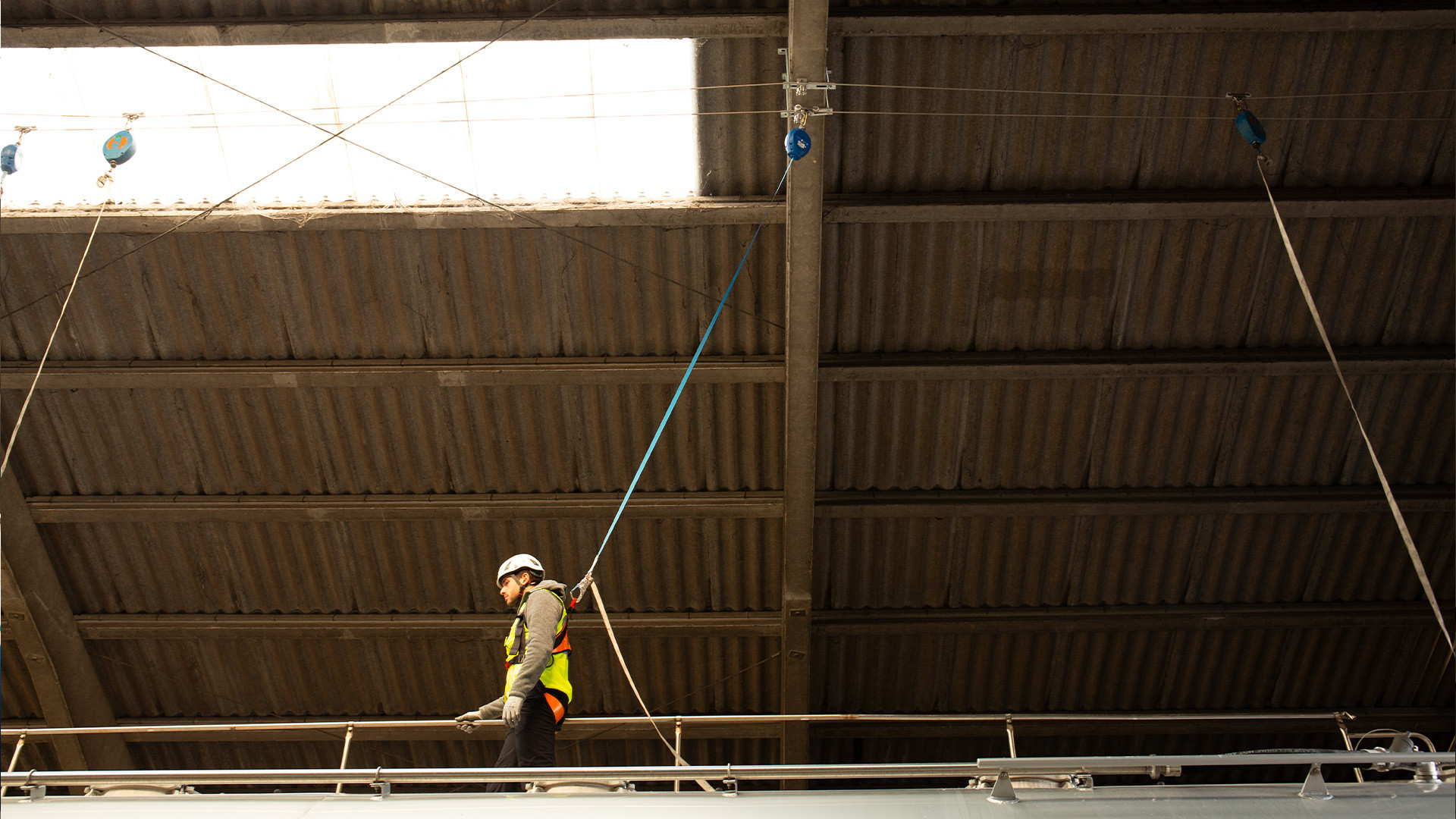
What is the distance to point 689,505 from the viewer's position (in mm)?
11344

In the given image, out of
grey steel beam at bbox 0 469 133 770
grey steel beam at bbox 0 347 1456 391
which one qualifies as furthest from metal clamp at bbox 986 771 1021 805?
grey steel beam at bbox 0 469 133 770

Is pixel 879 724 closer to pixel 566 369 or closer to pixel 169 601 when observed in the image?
pixel 566 369

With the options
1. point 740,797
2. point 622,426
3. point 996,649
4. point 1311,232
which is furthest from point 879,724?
point 740,797

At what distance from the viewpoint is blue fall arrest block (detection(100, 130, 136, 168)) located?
8.57m

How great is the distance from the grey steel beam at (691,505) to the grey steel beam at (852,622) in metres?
1.42

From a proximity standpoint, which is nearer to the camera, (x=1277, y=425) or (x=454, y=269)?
(x=454, y=269)

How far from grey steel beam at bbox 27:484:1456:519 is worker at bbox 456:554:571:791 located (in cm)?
466

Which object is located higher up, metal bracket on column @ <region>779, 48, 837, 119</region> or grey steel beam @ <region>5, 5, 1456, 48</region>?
grey steel beam @ <region>5, 5, 1456, 48</region>

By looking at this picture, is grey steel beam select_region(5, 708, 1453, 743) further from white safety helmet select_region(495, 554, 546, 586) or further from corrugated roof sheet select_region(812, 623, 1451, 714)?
white safety helmet select_region(495, 554, 546, 586)

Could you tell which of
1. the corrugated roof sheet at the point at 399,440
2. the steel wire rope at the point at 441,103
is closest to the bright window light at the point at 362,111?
the steel wire rope at the point at 441,103

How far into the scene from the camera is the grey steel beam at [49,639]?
11.4 meters

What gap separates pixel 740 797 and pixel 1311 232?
27.9 feet

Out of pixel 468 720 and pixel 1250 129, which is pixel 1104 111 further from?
pixel 468 720

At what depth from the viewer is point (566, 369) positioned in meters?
10.5
